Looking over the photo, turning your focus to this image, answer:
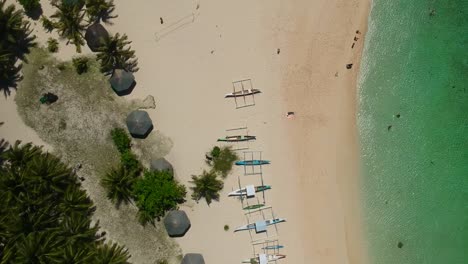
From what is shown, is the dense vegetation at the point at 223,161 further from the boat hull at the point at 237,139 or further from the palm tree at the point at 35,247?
the palm tree at the point at 35,247

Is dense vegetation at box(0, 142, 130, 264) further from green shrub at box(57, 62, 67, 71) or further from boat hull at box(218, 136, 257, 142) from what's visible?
boat hull at box(218, 136, 257, 142)

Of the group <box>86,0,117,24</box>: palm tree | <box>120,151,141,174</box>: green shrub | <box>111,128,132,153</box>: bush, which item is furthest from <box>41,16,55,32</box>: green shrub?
<box>120,151,141,174</box>: green shrub

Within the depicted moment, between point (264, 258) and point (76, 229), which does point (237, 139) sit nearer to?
point (264, 258)

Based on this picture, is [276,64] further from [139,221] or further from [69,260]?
[69,260]

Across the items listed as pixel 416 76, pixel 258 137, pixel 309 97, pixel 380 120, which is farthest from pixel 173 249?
pixel 416 76

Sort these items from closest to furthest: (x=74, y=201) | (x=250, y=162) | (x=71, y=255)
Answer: (x=71, y=255) < (x=74, y=201) < (x=250, y=162)

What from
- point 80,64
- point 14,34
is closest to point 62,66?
point 80,64
